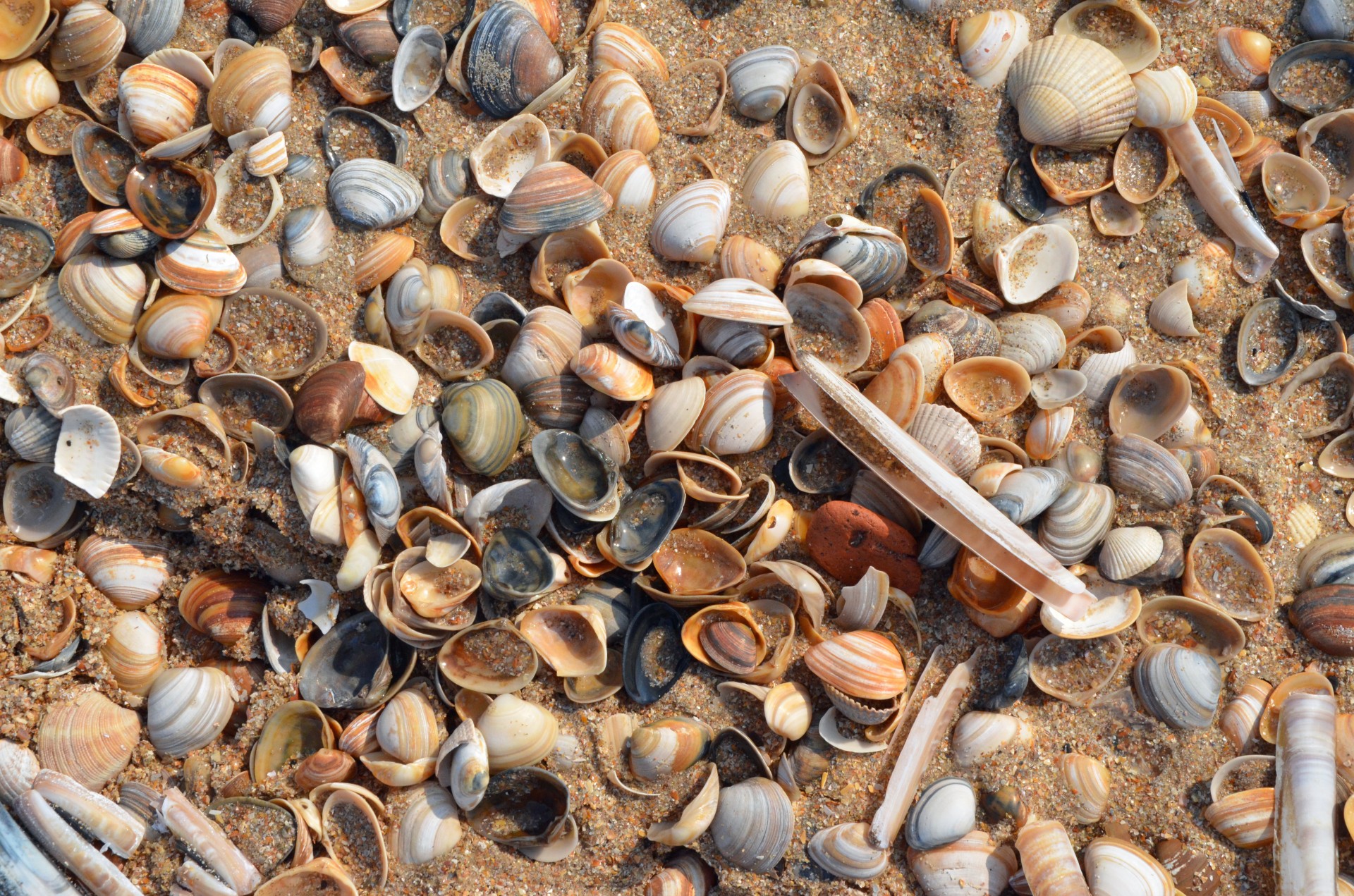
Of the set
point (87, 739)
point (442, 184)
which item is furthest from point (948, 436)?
point (87, 739)

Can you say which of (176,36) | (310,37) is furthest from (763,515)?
(176,36)

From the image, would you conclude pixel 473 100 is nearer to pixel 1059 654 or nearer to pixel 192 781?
pixel 192 781

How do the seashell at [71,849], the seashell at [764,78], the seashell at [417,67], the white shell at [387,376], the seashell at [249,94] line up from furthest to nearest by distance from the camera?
1. the seashell at [764,78]
2. the seashell at [417,67]
3. the seashell at [249,94]
4. the white shell at [387,376]
5. the seashell at [71,849]

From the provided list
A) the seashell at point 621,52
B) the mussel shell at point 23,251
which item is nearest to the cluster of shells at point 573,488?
the mussel shell at point 23,251

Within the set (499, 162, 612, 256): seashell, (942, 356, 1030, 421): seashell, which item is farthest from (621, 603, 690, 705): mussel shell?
(499, 162, 612, 256): seashell

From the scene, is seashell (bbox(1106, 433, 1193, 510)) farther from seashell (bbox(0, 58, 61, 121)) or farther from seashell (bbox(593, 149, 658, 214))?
seashell (bbox(0, 58, 61, 121))

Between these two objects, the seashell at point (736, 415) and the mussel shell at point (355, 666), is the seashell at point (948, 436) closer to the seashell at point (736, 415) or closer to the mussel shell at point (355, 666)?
the seashell at point (736, 415)
